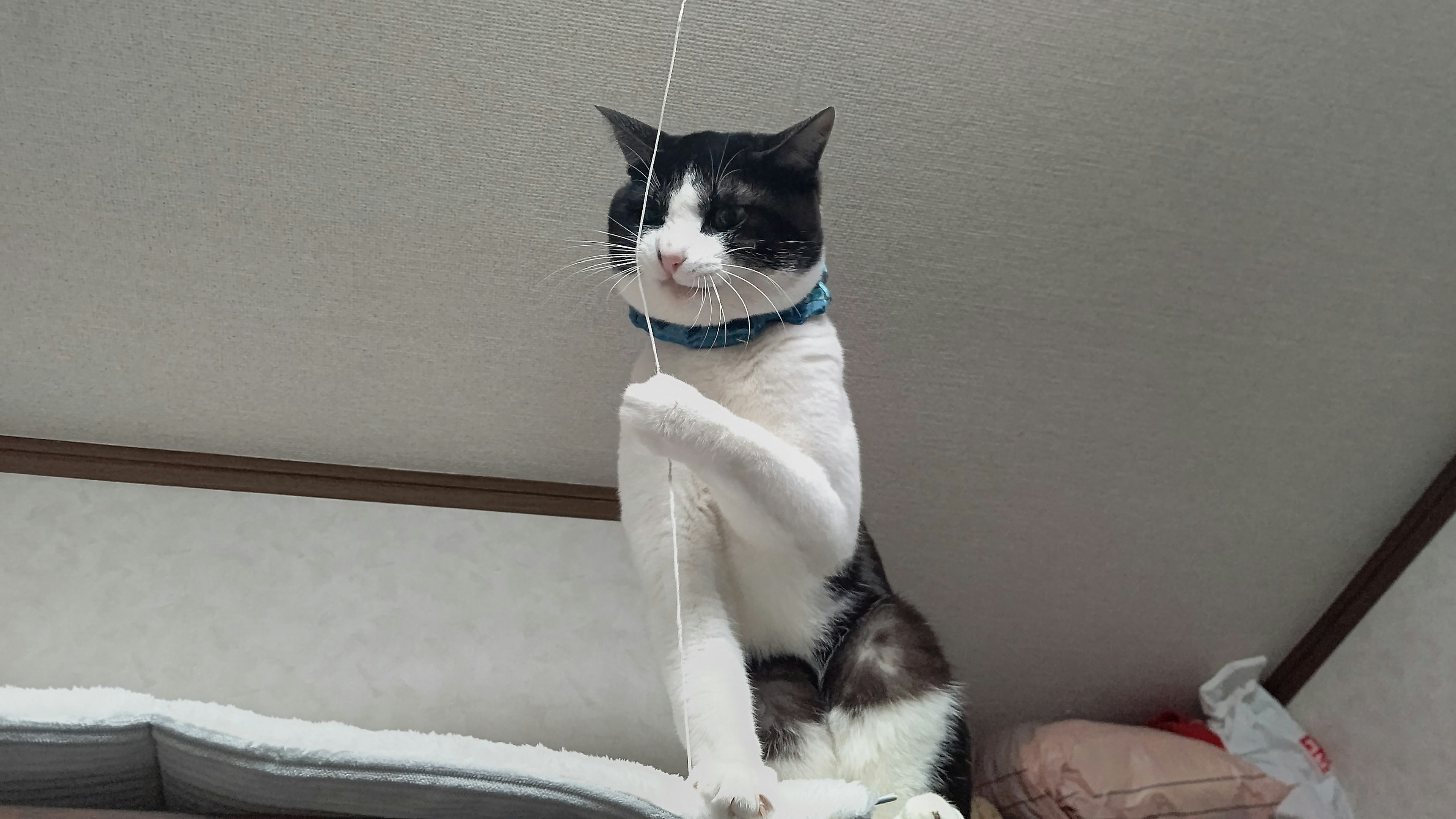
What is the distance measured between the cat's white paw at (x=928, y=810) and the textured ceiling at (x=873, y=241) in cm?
66

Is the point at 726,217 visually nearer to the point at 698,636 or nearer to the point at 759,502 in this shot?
the point at 759,502

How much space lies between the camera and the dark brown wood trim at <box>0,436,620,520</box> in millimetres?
1180

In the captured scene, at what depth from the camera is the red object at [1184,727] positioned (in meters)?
1.47

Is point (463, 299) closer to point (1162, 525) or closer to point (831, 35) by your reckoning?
point (831, 35)

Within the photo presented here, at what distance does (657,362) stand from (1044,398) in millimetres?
806

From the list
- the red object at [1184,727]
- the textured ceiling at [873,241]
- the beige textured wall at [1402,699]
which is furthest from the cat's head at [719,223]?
the beige textured wall at [1402,699]

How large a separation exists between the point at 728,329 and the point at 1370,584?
141 centimetres

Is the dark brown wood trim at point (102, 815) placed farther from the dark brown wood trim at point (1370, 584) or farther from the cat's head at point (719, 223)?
the dark brown wood trim at point (1370, 584)

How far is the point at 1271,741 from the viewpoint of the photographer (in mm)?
1505

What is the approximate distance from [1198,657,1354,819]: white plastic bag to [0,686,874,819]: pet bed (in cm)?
118

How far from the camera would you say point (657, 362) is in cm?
75

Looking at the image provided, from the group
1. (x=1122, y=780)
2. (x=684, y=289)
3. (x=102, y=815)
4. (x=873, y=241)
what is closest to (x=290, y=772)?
(x=102, y=815)

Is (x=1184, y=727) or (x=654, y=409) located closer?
(x=654, y=409)

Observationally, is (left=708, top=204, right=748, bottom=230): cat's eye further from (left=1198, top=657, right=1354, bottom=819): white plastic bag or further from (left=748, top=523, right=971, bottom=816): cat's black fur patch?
(left=1198, top=657, right=1354, bottom=819): white plastic bag
